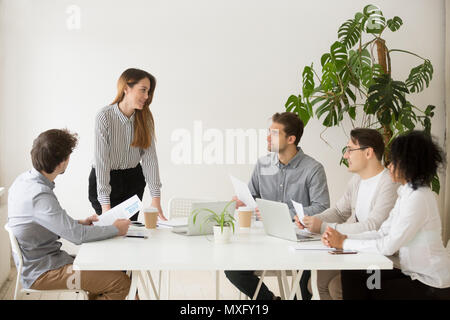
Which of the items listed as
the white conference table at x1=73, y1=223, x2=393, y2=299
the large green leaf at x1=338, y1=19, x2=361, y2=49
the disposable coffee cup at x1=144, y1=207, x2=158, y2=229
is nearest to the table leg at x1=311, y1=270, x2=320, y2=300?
the white conference table at x1=73, y1=223, x2=393, y2=299

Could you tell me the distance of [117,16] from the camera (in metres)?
5.00

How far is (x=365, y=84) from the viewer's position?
4.52 meters

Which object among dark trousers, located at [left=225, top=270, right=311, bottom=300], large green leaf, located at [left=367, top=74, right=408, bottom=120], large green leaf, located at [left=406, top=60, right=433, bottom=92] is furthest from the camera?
large green leaf, located at [left=406, top=60, right=433, bottom=92]

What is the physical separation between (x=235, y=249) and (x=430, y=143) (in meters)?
0.95

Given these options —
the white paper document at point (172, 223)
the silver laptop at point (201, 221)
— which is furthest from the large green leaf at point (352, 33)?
the silver laptop at point (201, 221)

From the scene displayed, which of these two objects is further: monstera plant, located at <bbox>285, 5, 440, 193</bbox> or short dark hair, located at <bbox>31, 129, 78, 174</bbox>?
monstera plant, located at <bbox>285, 5, 440, 193</bbox>

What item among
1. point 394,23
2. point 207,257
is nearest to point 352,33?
point 394,23

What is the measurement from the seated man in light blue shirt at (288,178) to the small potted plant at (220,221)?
514 mm

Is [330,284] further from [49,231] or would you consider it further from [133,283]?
[49,231]

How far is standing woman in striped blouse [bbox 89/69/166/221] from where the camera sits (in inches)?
137

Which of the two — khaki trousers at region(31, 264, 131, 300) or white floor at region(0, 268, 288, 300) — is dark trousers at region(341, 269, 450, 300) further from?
white floor at region(0, 268, 288, 300)

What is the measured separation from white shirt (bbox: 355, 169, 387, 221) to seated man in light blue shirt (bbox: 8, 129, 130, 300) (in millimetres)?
1216

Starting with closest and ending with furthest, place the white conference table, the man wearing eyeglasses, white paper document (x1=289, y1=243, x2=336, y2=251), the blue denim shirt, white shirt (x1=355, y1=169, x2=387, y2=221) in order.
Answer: the white conference table, white paper document (x1=289, y1=243, x2=336, y2=251), the blue denim shirt, the man wearing eyeglasses, white shirt (x1=355, y1=169, x2=387, y2=221)

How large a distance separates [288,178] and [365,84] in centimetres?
157
